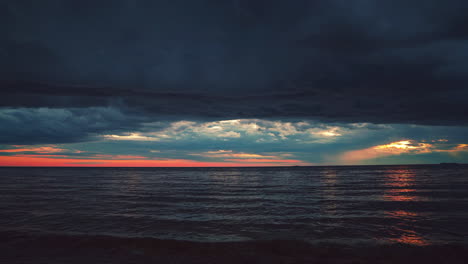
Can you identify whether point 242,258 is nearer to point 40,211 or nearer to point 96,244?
point 96,244

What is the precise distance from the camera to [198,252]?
1182 cm

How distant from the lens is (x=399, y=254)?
11.8 metres

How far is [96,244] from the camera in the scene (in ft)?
42.6

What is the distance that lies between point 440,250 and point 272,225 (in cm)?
906

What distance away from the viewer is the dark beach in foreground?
10.9m

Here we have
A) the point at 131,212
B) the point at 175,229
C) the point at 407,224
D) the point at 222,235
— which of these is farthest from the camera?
the point at 131,212

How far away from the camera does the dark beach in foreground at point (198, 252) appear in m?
10.9

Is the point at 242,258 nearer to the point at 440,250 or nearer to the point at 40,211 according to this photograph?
the point at 440,250

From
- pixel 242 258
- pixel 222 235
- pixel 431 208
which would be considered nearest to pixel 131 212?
pixel 222 235

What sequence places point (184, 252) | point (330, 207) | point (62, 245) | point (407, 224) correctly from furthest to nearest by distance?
point (330, 207) < point (407, 224) < point (62, 245) < point (184, 252)

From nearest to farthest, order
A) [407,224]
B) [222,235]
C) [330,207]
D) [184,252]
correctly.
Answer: [184,252], [222,235], [407,224], [330,207]

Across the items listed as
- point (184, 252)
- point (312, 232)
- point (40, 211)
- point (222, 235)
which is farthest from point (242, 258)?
point (40, 211)

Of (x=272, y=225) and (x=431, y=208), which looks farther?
(x=431, y=208)

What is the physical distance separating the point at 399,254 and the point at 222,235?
905 centimetres
